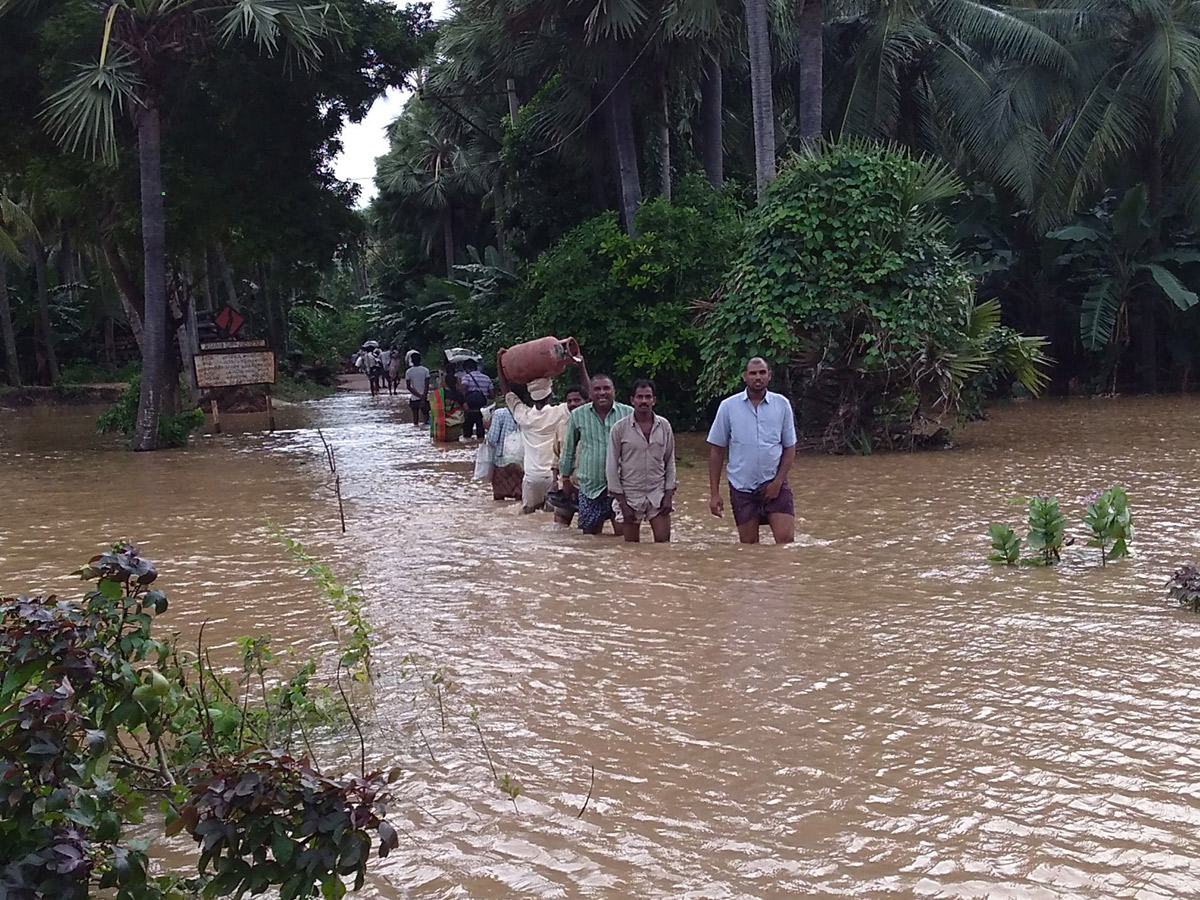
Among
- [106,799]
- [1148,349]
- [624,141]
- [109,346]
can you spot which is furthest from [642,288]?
[109,346]

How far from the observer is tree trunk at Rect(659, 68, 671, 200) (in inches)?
816

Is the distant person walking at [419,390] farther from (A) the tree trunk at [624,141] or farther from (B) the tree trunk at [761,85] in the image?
(B) the tree trunk at [761,85]

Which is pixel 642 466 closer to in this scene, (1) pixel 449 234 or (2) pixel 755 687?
(2) pixel 755 687

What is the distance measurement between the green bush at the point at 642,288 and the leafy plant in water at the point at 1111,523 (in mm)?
10346

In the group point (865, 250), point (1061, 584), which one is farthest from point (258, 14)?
point (1061, 584)

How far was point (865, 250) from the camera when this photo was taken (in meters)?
15.3

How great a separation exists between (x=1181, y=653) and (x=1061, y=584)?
5.34ft

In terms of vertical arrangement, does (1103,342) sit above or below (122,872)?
above

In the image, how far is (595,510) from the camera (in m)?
9.57

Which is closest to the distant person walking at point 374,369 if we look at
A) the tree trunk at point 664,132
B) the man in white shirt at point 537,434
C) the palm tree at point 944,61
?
the tree trunk at point 664,132

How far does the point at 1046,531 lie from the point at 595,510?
3.38 metres

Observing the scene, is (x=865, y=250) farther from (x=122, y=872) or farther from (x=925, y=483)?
(x=122, y=872)

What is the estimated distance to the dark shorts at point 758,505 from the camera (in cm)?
877

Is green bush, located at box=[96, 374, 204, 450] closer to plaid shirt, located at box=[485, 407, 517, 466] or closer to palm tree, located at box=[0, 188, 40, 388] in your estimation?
palm tree, located at box=[0, 188, 40, 388]
